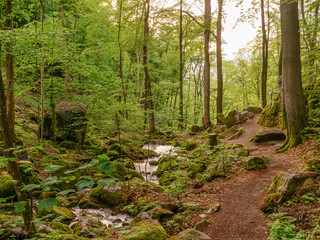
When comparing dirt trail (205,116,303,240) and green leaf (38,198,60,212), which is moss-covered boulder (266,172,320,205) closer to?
dirt trail (205,116,303,240)

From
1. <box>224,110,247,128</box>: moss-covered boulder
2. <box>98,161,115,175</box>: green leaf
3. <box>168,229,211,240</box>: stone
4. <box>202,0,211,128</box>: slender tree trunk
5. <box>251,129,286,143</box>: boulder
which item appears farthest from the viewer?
<box>224,110,247,128</box>: moss-covered boulder

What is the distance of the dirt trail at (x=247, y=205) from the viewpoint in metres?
3.76

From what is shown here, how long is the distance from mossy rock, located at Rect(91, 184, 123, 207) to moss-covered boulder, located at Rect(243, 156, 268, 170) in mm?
4396

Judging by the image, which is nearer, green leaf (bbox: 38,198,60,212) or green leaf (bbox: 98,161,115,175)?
green leaf (bbox: 38,198,60,212)

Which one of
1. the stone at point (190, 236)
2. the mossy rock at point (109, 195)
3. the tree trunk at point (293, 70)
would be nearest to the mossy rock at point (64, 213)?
the mossy rock at point (109, 195)

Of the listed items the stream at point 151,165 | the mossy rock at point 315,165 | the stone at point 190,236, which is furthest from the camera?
the stream at point 151,165

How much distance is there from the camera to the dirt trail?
376 cm

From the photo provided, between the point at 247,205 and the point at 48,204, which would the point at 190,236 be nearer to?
the point at 247,205

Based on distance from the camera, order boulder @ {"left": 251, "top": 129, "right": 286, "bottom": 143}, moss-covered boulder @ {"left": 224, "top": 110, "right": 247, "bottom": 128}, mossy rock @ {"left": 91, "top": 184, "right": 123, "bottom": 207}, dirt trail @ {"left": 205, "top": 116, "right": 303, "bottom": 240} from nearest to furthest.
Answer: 1. dirt trail @ {"left": 205, "top": 116, "right": 303, "bottom": 240}
2. mossy rock @ {"left": 91, "top": 184, "right": 123, "bottom": 207}
3. boulder @ {"left": 251, "top": 129, "right": 286, "bottom": 143}
4. moss-covered boulder @ {"left": 224, "top": 110, "right": 247, "bottom": 128}

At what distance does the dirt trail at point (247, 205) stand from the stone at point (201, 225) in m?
0.08

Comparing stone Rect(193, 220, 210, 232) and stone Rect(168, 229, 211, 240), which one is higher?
stone Rect(168, 229, 211, 240)

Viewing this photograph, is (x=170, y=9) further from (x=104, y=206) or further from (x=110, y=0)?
(x=104, y=206)

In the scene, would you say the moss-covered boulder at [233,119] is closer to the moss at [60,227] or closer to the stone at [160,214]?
the stone at [160,214]

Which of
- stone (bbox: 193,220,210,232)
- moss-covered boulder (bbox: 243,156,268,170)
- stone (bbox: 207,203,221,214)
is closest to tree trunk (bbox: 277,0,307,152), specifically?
moss-covered boulder (bbox: 243,156,268,170)
